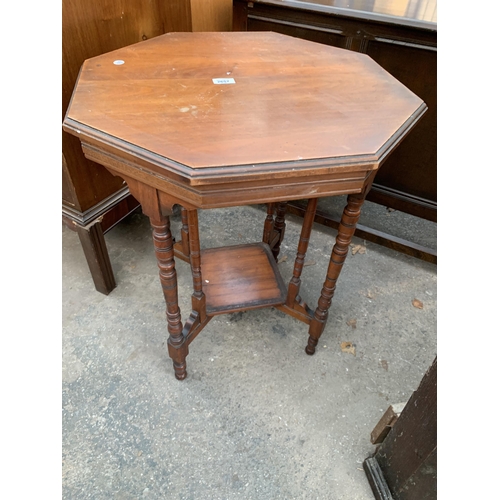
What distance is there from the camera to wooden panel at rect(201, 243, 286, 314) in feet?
5.34

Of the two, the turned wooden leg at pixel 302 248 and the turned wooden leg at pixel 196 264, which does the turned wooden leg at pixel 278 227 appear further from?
the turned wooden leg at pixel 196 264

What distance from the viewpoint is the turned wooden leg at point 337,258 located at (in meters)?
1.17

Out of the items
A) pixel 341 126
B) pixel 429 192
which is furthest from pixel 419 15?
pixel 341 126

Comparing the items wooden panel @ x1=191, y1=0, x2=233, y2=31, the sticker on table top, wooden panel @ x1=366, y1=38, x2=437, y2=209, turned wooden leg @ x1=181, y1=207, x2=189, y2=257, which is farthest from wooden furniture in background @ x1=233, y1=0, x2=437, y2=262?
turned wooden leg @ x1=181, y1=207, x2=189, y2=257

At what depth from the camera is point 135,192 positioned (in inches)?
40.2

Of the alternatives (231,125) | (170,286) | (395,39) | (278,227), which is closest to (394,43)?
(395,39)

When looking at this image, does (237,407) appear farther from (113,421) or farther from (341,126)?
(341,126)

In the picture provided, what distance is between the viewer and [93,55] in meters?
1.45

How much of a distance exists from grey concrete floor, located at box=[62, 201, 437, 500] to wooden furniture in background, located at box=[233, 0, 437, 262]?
426 mm

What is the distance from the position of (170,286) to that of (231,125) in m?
0.57

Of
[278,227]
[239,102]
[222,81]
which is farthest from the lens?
[278,227]

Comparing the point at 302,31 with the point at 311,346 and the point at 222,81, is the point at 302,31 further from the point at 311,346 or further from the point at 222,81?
the point at 311,346

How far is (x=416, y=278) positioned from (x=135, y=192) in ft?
5.59

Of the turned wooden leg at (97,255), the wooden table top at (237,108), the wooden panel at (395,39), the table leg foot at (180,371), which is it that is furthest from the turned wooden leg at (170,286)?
the wooden panel at (395,39)
